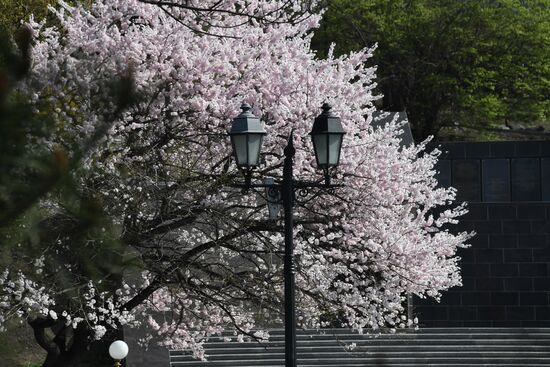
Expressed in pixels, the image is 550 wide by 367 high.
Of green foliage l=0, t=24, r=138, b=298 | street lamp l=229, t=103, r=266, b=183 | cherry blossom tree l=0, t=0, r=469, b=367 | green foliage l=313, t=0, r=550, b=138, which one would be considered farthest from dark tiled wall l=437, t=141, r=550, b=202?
green foliage l=0, t=24, r=138, b=298

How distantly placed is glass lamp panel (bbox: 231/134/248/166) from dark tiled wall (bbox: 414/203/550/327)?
21.5 m

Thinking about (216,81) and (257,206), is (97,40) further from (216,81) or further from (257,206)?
(257,206)

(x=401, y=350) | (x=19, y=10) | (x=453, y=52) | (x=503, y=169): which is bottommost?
(x=401, y=350)

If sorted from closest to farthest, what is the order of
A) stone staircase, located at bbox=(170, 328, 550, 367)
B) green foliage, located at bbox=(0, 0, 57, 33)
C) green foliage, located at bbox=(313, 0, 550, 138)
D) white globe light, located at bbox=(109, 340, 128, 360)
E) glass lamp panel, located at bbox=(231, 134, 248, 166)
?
glass lamp panel, located at bbox=(231, 134, 248, 166), white globe light, located at bbox=(109, 340, 128, 360), green foliage, located at bbox=(0, 0, 57, 33), stone staircase, located at bbox=(170, 328, 550, 367), green foliage, located at bbox=(313, 0, 550, 138)

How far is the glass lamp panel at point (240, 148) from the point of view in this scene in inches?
440

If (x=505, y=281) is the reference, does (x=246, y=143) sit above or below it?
above

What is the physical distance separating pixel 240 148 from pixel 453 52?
35725 millimetres

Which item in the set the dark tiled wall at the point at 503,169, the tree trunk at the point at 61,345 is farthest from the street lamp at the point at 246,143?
the dark tiled wall at the point at 503,169

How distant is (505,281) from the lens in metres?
32.2

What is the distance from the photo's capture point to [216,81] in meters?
16.8

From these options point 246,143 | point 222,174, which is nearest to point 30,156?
point 246,143

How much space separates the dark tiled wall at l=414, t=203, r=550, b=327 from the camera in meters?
32.1

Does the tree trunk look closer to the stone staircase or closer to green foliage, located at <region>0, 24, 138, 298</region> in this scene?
the stone staircase

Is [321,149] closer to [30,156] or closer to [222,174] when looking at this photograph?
[222,174]
